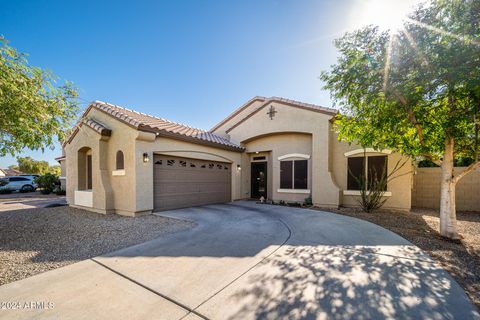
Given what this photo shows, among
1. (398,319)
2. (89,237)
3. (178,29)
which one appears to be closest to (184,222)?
(89,237)

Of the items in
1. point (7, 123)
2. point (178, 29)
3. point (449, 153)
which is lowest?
point (449, 153)

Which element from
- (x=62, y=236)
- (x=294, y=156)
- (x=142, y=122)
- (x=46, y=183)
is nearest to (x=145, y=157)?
(x=142, y=122)

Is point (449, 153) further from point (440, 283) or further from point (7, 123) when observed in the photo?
point (7, 123)

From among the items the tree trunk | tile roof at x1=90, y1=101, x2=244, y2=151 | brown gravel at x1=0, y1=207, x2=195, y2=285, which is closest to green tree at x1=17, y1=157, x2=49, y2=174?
brown gravel at x1=0, y1=207, x2=195, y2=285

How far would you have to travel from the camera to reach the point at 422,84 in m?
4.70

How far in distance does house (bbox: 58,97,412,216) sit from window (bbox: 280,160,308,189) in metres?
0.05

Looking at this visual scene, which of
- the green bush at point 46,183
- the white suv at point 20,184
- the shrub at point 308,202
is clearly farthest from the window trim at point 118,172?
the white suv at point 20,184

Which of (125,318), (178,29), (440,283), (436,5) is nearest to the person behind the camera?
(125,318)

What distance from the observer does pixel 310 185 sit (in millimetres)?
10898

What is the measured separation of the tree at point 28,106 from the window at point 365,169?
10783mm

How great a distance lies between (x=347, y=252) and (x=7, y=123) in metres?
7.66

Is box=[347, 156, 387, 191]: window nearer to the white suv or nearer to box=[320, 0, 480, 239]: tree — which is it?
box=[320, 0, 480, 239]: tree

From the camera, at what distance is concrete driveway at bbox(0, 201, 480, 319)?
2588 mm

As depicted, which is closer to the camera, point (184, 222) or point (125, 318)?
point (125, 318)
